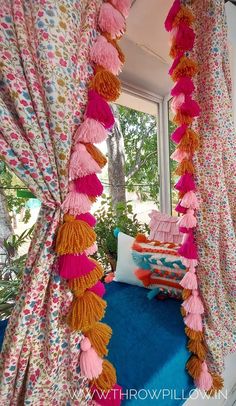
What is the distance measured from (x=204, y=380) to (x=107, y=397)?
22.4 inches

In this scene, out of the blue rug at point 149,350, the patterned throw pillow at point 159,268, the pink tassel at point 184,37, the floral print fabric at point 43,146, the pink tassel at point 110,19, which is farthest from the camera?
the patterned throw pillow at point 159,268

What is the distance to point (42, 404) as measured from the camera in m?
0.65

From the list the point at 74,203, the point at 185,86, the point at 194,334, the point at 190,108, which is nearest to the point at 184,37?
the point at 185,86

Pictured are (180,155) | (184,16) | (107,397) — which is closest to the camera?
(107,397)

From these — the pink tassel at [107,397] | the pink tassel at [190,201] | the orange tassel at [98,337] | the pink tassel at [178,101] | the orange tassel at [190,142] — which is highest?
the pink tassel at [178,101]

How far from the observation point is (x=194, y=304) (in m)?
1.06

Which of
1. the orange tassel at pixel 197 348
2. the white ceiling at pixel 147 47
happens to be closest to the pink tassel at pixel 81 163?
the orange tassel at pixel 197 348

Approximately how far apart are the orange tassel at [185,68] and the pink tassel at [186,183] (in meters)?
0.46

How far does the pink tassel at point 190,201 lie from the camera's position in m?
1.07

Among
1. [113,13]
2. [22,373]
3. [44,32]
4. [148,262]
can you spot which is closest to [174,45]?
[113,13]

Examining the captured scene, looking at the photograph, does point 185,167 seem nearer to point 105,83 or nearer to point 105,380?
point 105,83

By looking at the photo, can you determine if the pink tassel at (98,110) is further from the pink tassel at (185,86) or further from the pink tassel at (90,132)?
the pink tassel at (185,86)

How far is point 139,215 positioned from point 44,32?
2.01 metres

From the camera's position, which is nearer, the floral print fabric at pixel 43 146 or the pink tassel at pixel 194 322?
the floral print fabric at pixel 43 146
